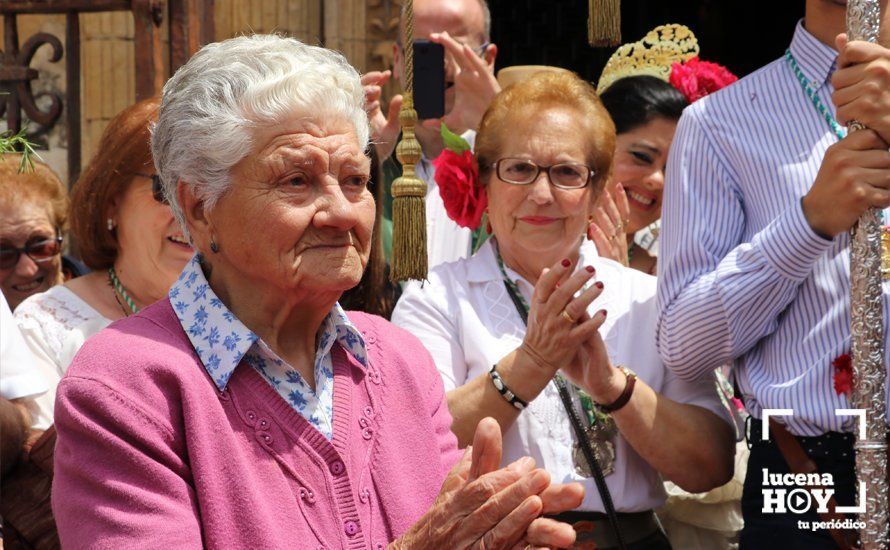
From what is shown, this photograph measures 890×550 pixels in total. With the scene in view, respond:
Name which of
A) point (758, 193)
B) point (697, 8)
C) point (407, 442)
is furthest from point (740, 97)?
point (697, 8)

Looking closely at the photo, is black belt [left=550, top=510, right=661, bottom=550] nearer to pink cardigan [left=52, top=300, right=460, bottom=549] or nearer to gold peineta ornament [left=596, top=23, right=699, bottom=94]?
pink cardigan [left=52, top=300, right=460, bottom=549]

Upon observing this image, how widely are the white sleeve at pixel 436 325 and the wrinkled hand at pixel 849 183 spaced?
3.61ft

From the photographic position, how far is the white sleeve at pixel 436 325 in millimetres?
3705

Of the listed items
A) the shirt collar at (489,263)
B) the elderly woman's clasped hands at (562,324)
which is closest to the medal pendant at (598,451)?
the elderly woman's clasped hands at (562,324)

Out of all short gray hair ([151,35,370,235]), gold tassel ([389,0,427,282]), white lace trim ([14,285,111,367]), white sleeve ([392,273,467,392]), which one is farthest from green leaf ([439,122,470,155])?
short gray hair ([151,35,370,235])

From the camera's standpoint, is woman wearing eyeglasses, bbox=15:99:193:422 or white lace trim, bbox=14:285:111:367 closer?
white lace trim, bbox=14:285:111:367

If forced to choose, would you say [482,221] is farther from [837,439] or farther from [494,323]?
[837,439]

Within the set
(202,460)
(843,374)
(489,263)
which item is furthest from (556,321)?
(202,460)

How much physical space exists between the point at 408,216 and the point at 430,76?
50.4 inches

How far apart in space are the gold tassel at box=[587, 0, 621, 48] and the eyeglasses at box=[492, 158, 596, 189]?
1.22 feet

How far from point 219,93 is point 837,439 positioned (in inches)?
68.4

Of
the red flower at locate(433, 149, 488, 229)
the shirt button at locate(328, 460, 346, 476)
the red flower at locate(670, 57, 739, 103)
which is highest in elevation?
the red flower at locate(670, 57, 739, 103)

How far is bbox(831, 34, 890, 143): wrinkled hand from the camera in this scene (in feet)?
9.89

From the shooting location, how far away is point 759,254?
3.27 m
